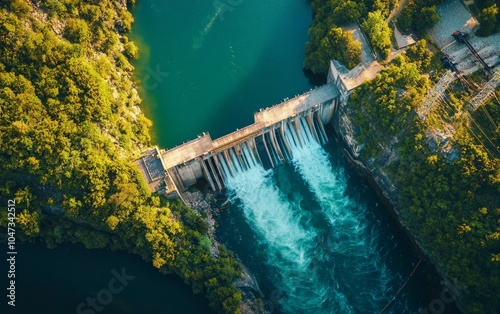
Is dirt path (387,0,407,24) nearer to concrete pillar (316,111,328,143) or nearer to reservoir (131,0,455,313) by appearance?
reservoir (131,0,455,313)

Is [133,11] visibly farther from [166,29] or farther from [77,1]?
[77,1]

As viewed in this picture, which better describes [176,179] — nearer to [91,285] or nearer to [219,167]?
[219,167]

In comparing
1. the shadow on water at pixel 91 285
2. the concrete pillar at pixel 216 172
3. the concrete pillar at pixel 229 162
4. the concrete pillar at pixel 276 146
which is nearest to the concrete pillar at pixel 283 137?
the concrete pillar at pixel 276 146

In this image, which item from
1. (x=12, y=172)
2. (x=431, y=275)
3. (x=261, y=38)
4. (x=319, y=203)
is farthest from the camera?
(x=261, y=38)

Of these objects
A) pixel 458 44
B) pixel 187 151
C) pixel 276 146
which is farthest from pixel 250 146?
pixel 458 44

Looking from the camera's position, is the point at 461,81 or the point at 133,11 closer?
the point at 461,81

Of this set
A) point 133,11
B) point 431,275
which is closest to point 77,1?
point 133,11

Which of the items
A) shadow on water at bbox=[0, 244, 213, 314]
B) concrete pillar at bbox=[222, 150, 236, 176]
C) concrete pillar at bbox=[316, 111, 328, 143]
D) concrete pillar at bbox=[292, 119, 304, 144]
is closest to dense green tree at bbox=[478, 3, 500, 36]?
concrete pillar at bbox=[316, 111, 328, 143]
